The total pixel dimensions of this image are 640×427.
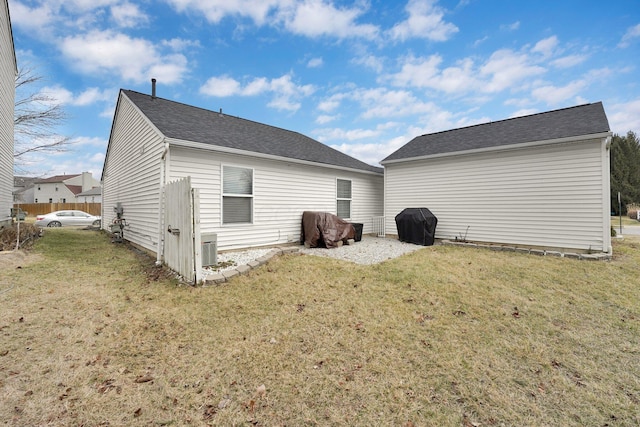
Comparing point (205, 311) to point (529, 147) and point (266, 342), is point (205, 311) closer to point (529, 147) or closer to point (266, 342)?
point (266, 342)

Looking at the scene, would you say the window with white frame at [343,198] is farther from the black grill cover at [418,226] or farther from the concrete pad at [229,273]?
the concrete pad at [229,273]

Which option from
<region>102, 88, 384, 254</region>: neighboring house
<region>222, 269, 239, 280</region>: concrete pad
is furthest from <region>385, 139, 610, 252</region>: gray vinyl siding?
<region>222, 269, 239, 280</region>: concrete pad

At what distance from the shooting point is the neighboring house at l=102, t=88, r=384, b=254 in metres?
6.86

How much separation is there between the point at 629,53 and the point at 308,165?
10770 millimetres

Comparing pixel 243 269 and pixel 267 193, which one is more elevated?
pixel 267 193

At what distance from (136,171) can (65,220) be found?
43.8 ft

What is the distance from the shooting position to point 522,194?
8.21 meters

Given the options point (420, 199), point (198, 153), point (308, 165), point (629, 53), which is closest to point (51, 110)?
point (198, 153)

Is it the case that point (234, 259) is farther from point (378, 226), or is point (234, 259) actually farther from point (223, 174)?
point (378, 226)

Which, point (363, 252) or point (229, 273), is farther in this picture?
point (363, 252)

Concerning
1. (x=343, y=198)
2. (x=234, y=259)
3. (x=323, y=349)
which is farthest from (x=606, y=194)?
(x=234, y=259)

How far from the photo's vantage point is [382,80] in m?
12.4

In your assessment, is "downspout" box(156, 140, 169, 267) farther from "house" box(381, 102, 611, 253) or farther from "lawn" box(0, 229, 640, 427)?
"house" box(381, 102, 611, 253)

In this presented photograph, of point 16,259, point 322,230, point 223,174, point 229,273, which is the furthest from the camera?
point 322,230
